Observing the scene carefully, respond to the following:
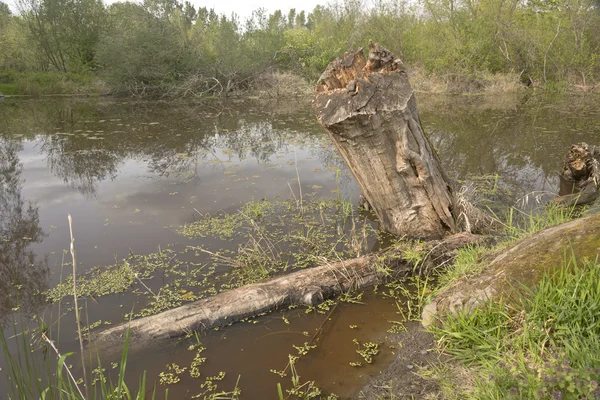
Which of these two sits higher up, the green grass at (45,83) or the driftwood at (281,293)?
the green grass at (45,83)

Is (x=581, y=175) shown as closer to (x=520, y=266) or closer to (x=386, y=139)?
(x=386, y=139)

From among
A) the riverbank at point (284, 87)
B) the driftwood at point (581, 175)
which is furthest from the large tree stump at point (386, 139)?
the riverbank at point (284, 87)

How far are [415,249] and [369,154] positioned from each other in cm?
101

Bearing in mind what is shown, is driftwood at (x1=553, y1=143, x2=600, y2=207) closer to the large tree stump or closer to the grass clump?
the large tree stump

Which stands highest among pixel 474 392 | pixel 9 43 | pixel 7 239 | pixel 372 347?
pixel 9 43

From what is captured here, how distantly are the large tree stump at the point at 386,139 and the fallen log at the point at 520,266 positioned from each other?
4.28 ft

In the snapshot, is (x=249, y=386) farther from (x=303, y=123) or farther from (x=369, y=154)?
(x=303, y=123)

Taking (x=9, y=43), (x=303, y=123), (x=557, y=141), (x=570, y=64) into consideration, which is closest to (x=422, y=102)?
(x=303, y=123)

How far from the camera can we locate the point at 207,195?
5574mm

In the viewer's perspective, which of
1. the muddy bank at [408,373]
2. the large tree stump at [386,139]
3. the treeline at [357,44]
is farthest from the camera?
the treeline at [357,44]

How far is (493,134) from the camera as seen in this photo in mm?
8930

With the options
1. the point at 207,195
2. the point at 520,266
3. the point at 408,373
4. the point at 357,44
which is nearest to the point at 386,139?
the point at 520,266

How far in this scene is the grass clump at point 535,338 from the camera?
1.55m

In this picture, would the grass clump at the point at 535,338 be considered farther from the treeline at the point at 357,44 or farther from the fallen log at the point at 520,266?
the treeline at the point at 357,44
